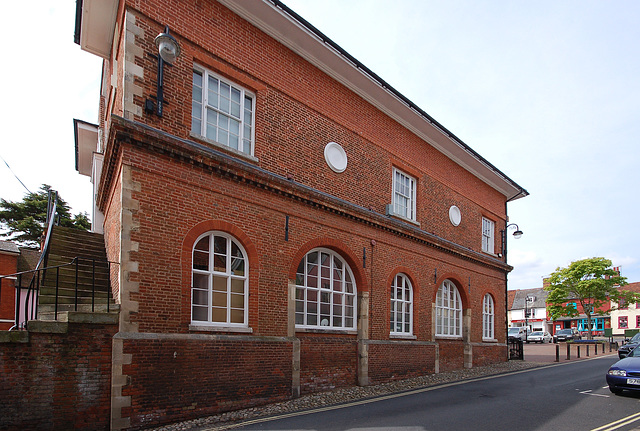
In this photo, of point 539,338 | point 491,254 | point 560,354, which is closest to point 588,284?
point 539,338

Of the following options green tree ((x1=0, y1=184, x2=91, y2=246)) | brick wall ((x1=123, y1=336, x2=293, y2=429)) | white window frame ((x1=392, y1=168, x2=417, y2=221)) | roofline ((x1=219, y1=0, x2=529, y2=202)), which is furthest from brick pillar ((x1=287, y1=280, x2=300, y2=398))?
green tree ((x1=0, y1=184, x2=91, y2=246))

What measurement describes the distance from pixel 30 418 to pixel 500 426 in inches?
313

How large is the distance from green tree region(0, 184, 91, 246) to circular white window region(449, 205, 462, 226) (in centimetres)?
2637

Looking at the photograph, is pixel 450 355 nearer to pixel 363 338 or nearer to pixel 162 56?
pixel 363 338

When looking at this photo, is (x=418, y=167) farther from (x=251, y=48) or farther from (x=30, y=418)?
(x=30, y=418)

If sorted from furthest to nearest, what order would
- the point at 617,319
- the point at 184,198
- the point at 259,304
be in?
1. the point at 617,319
2. the point at 259,304
3. the point at 184,198

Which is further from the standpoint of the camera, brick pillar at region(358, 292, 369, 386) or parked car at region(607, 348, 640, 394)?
brick pillar at region(358, 292, 369, 386)

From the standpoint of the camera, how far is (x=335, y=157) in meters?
13.8

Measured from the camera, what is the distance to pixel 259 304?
1070cm

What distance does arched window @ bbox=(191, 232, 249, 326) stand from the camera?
974 centimetres

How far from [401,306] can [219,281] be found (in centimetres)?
800

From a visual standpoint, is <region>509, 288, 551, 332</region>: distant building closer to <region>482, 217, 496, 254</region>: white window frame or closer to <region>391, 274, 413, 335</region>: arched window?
<region>482, 217, 496, 254</region>: white window frame

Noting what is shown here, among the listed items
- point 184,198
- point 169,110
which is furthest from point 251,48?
point 184,198

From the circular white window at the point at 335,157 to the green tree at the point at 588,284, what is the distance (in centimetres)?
3861
